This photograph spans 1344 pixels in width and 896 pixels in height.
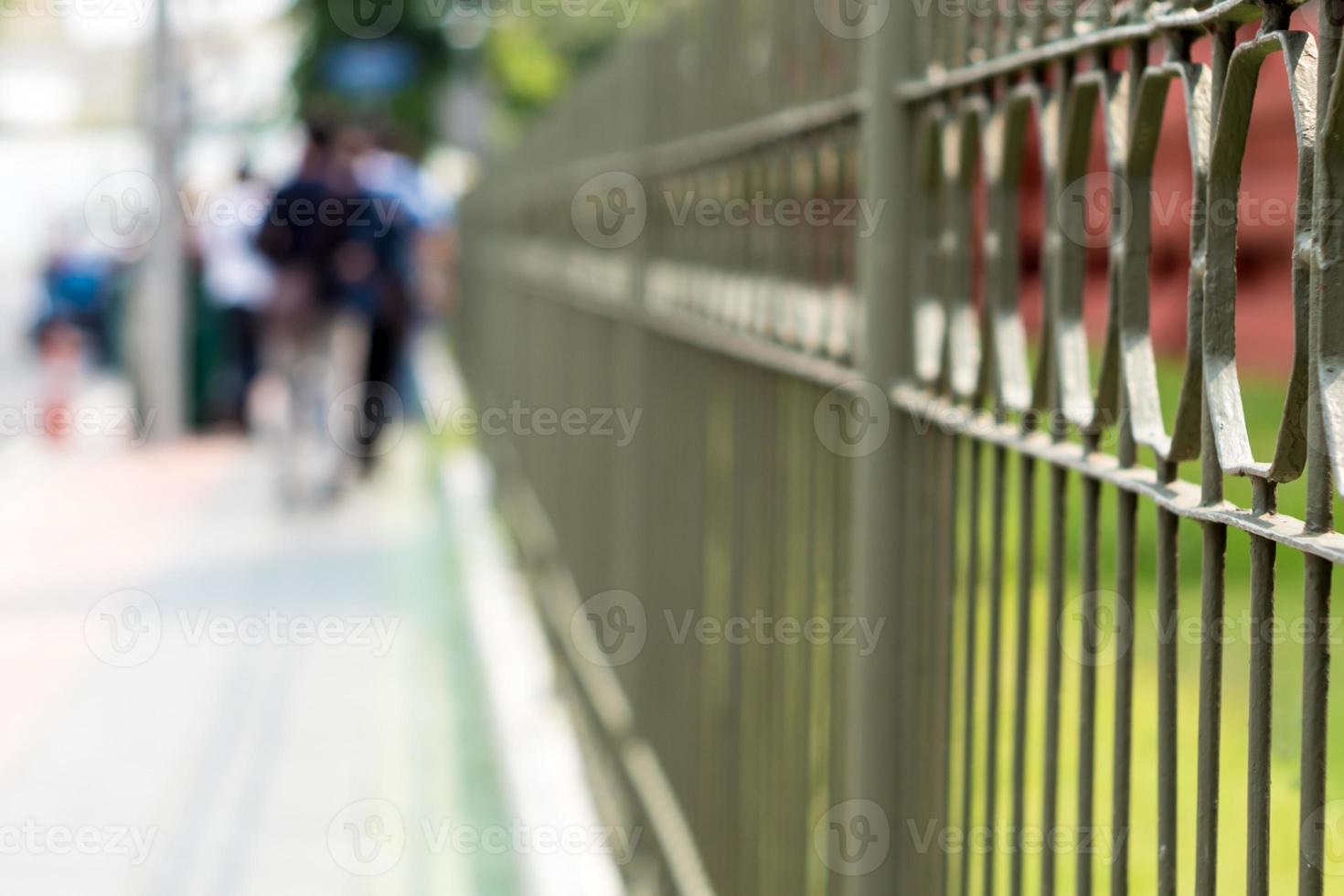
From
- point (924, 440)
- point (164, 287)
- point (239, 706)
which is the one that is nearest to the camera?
point (924, 440)

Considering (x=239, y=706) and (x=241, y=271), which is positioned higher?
(x=241, y=271)

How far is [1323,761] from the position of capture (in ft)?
4.06

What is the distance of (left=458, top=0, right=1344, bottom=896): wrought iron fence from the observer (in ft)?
4.58

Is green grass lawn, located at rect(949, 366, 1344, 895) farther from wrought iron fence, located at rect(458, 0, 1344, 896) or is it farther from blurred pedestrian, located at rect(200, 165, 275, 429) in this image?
blurred pedestrian, located at rect(200, 165, 275, 429)

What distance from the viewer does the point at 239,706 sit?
6906 millimetres

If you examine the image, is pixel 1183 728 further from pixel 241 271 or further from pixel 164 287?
pixel 164 287

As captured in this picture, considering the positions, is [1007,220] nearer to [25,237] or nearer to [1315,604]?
[1315,604]

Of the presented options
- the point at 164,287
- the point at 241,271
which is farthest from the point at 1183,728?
the point at 164,287

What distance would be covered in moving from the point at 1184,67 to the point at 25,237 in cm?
3626

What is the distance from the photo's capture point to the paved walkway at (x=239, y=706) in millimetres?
5242

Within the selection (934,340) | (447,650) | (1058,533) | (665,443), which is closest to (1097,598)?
(1058,533)

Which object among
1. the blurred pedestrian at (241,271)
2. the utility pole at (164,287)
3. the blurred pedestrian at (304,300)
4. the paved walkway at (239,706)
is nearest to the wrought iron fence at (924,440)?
the paved walkway at (239,706)

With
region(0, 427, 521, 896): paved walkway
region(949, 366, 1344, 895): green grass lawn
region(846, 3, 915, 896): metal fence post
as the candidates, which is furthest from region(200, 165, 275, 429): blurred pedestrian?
region(846, 3, 915, 896): metal fence post

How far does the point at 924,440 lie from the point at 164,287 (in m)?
13.2
